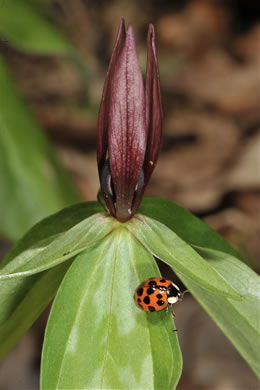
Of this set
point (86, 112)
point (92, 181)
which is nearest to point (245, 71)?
point (86, 112)

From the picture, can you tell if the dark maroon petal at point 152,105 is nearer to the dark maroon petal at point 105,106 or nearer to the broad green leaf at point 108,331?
the dark maroon petal at point 105,106

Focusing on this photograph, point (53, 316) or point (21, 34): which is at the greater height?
point (21, 34)

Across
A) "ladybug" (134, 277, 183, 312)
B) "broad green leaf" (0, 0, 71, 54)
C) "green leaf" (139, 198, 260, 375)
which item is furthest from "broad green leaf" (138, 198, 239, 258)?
"broad green leaf" (0, 0, 71, 54)

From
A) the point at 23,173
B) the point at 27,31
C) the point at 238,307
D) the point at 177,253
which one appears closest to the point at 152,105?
the point at 177,253

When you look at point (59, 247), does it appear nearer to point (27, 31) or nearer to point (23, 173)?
point (23, 173)

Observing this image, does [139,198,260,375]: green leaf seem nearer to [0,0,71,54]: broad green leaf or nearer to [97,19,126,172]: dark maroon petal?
[97,19,126,172]: dark maroon petal

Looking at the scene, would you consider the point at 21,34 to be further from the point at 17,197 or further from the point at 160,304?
the point at 160,304
